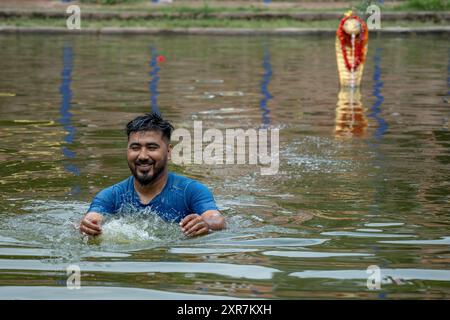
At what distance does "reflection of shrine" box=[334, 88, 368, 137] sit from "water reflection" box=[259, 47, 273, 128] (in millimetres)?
1030

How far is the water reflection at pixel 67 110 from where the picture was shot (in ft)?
37.2

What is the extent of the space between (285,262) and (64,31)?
22.0 meters

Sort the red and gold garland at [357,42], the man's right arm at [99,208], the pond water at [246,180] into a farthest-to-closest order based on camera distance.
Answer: the red and gold garland at [357,42] → the man's right arm at [99,208] → the pond water at [246,180]

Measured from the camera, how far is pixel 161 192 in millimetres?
8227

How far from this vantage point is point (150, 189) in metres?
8.23

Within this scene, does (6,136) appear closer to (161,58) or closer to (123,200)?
(123,200)

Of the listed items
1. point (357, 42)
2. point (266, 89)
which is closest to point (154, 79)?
point (266, 89)

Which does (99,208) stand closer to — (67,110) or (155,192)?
(155,192)

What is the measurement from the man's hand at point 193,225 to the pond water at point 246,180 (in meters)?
0.11
